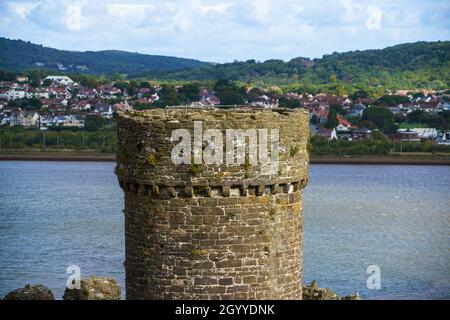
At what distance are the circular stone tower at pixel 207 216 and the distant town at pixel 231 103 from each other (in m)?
85.9

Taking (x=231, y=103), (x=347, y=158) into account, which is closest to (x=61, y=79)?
(x=231, y=103)

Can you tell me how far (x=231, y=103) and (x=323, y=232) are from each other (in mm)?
71622

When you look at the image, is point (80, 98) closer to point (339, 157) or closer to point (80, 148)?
point (80, 148)

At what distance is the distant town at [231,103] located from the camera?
4117 inches

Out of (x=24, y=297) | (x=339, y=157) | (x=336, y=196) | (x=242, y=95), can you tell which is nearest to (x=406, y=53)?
(x=242, y=95)

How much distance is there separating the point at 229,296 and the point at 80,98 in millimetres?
135292

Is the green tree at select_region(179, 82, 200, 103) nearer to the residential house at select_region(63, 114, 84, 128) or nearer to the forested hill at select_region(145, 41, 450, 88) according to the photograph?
the residential house at select_region(63, 114, 84, 128)

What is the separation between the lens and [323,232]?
46.2m

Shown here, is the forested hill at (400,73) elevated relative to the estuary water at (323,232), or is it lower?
elevated

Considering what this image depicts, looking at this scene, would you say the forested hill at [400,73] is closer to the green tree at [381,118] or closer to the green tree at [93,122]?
the green tree at [381,118]

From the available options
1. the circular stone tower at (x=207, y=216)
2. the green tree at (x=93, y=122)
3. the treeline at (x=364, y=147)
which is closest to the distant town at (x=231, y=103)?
the green tree at (x=93, y=122)

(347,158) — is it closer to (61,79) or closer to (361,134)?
(361,134)

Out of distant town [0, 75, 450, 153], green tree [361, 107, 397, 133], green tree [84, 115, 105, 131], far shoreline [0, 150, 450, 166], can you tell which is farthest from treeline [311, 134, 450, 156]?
green tree [84, 115, 105, 131]

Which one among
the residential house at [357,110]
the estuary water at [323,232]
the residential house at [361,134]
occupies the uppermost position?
the residential house at [357,110]
